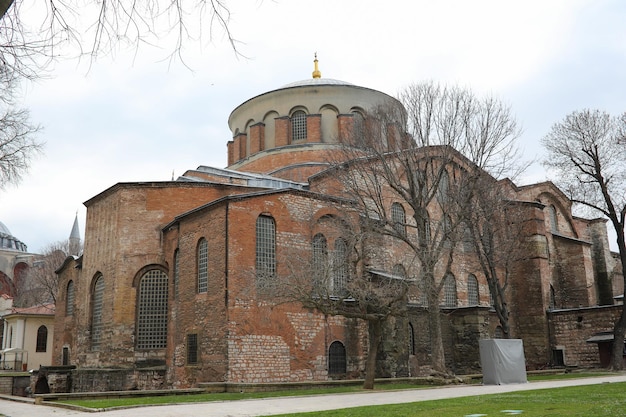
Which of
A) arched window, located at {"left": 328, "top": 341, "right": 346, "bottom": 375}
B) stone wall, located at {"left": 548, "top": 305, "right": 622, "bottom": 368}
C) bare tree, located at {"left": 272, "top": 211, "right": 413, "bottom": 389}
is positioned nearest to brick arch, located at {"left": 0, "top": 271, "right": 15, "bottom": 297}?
arched window, located at {"left": 328, "top": 341, "right": 346, "bottom": 375}

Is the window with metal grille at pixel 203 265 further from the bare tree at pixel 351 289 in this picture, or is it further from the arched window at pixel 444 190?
the arched window at pixel 444 190

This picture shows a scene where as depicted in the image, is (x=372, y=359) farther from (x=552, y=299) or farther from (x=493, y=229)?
(x=552, y=299)

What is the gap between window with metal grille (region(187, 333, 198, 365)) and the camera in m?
21.0

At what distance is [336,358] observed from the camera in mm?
21719

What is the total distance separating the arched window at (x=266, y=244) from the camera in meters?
21.0

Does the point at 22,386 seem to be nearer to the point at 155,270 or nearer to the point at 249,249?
the point at 155,270

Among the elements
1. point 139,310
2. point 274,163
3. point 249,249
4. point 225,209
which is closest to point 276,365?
point 249,249

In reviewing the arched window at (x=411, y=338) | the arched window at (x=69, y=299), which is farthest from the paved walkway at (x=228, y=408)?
the arched window at (x=69, y=299)

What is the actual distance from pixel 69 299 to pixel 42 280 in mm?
26222

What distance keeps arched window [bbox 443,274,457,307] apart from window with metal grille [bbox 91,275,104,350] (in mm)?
15856

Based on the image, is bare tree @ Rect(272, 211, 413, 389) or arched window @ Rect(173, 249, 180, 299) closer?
bare tree @ Rect(272, 211, 413, 389)

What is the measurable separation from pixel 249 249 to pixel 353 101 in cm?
1402

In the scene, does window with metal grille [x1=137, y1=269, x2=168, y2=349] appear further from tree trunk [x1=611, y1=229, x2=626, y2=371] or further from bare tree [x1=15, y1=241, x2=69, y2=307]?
bare tree [x1=15, y1=241, x2=69, y2=307]

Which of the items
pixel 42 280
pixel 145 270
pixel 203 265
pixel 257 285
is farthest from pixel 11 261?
pixel 257 285
